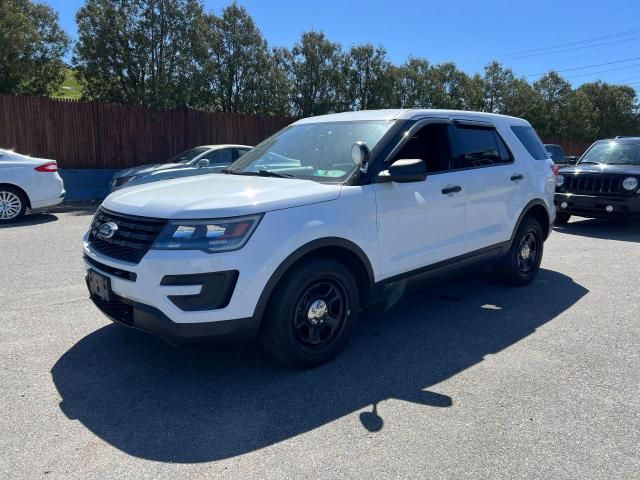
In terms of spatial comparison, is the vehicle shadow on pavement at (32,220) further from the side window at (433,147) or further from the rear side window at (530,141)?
the rear side window at (530,141)

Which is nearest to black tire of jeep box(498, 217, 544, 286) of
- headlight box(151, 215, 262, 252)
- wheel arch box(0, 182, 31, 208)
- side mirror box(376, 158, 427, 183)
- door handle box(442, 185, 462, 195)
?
door handle box(442, 185, 462, 195)

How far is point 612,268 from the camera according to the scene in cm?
Answer: 703

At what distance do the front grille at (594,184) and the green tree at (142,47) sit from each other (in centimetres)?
1194

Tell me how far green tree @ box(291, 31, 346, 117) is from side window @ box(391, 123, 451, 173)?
688 inches

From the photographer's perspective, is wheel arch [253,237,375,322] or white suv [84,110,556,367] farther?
wheel arch [253,237,375,322]

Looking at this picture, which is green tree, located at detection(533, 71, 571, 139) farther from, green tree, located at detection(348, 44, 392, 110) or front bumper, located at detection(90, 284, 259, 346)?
front bumper, located at detection(90, 284, 259, 346)

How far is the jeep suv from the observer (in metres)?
9.41

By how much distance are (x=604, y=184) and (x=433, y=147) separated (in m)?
6.52

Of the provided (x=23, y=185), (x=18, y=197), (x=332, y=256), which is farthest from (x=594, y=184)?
(x=18, y=197)

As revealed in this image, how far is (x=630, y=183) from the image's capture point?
9359 mm

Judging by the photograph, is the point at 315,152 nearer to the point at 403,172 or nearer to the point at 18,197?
the point at 403,172

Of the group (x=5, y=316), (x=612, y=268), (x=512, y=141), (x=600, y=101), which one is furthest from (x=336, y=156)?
(x=600, y=101)

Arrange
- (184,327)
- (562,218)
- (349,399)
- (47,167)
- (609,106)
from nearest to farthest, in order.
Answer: (184,327), (349,399), (47,167), (562,218), (609,106)

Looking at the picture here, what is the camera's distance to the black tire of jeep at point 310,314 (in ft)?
11.4
